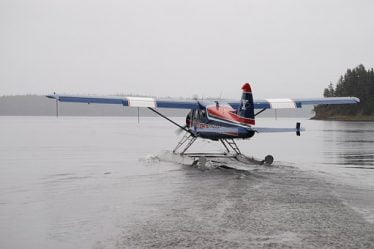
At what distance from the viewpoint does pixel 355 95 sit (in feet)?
397

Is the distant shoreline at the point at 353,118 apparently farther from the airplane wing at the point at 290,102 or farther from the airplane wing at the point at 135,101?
the airplane wing at the point at 135,101

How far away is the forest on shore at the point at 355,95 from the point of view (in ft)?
382

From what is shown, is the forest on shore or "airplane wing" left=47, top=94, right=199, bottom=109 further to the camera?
the forest on shore

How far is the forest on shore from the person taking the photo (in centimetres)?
11656

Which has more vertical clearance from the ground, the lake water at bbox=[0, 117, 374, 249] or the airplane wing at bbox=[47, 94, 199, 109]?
the airplane wing at bbox=[47, 94, 199, 109]

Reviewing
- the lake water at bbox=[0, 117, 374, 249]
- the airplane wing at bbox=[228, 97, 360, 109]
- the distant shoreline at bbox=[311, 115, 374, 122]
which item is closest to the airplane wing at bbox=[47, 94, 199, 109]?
the airplane wing at bbox=[228, 97, 360, 109]

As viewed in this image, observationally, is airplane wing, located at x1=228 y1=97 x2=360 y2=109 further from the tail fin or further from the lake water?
the lake water

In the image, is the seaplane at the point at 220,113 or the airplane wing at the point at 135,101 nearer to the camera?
the seaplane at the point at 220,113

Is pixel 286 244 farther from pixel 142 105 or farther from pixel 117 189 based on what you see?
pixel 142 105

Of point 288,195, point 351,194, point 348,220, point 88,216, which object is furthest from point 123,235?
point 351,194

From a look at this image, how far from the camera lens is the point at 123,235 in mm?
6668

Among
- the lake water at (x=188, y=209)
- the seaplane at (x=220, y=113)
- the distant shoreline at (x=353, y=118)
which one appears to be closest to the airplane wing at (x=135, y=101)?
the seaplane at (x=220, y=113)

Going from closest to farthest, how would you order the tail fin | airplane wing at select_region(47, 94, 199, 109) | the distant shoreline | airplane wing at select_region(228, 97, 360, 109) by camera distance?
the tail fin < airplane wing at select_region(47, 94, 199, 109) < airplane wing at select_region(228, 97, 360, 109) < the distant shoreline

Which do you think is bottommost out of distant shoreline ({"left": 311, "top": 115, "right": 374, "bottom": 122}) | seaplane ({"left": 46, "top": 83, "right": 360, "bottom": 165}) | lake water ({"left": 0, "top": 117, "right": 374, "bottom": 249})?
lake water ({"left": 0, "top": 117, "right": 374, "bottom": 249})
